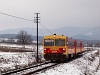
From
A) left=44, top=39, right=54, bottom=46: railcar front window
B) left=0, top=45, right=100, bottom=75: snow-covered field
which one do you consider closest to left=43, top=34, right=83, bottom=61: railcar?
left=44, top=39, right=54, bottom=46: railcar front window

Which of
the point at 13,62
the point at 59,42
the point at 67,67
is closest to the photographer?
the point at 67,67

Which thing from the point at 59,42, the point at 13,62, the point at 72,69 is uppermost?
the point at 59,42

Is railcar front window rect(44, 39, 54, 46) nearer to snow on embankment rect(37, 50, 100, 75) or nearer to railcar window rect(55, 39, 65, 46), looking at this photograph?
railcar window rect(55, 39, 65, 46)

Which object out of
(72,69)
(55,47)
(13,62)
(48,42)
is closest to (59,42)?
(55,47)

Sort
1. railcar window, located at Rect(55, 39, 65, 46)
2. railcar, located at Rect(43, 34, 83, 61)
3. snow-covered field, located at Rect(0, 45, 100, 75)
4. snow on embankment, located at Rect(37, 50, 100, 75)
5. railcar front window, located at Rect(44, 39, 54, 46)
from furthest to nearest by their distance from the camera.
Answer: railcar front window, located at Rect(44, 39, 54, 46) → railcar window, located at Rect(55, 39, 65, 46) → railcar, located at Rect(43, 34, 83, 61) → snow-covered field, located at Rect(0, 45, 100, 75) → snow on embankment, located at Rect(37, 50, 100, 75)

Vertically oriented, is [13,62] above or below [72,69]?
below

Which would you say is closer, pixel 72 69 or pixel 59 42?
pixel 72 69

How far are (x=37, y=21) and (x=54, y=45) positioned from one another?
45.0 ft

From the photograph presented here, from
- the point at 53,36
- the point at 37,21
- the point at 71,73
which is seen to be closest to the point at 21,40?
the point at 37,21

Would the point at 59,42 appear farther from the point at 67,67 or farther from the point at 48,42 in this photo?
the point at 67,67

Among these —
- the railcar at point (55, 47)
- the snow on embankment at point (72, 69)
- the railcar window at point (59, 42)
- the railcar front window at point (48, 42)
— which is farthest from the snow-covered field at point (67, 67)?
the railcar front window at point (48, 42)

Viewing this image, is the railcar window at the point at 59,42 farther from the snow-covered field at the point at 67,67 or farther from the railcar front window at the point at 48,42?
the snow-covered field at the point at 67,67

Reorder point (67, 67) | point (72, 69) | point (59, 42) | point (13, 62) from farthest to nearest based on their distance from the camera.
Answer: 1. point (13, 62)
2. point (59, 42)
3. point (67, 67)
4. point (72, 69)

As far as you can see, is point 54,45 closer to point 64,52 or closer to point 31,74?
point 64,52
